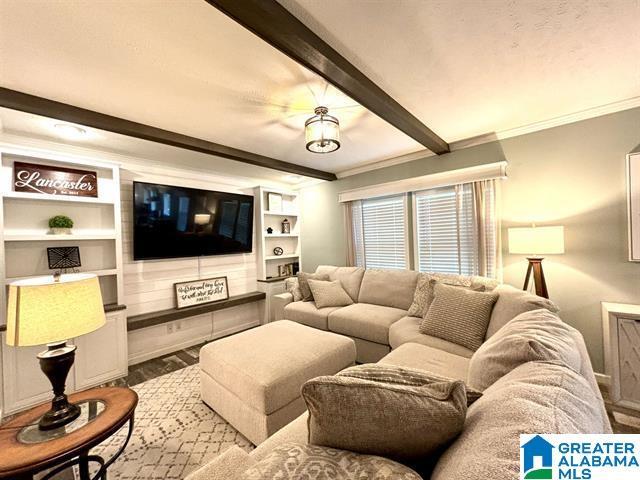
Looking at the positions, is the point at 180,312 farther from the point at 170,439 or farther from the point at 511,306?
the point at 511,306

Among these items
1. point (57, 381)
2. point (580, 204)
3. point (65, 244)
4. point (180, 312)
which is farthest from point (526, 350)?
point (65, 244)

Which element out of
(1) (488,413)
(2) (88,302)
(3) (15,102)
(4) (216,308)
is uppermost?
(3) (15,102)

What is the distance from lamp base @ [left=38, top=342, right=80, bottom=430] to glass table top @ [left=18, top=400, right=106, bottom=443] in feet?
0.07

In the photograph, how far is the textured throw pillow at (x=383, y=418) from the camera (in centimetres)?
71

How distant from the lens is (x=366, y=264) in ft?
13.3

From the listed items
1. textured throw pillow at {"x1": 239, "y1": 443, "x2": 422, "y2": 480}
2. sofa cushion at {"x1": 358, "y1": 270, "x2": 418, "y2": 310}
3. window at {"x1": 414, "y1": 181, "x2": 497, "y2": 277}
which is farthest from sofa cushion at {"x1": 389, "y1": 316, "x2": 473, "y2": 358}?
textured throw pillow at {"x1": 239, "y1": 443, "x2": 422, "y2": 480}

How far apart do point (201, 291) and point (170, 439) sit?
2053 millimetres

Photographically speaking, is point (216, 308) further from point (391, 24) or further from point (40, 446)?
point (391, 24)

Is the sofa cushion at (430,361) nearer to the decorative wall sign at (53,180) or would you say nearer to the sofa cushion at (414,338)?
the sofa cushion at (414,338)

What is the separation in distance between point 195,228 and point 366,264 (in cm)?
255

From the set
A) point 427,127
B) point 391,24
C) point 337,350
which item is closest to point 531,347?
point 337,350

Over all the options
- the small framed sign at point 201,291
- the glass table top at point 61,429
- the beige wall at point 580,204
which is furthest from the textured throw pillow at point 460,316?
the small framed sign at point 201,291

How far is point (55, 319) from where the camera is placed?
1162mm

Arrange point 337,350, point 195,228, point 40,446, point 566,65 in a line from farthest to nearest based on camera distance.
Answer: point 195,228 → point 337,350 → point 566,65 → point 40,446
